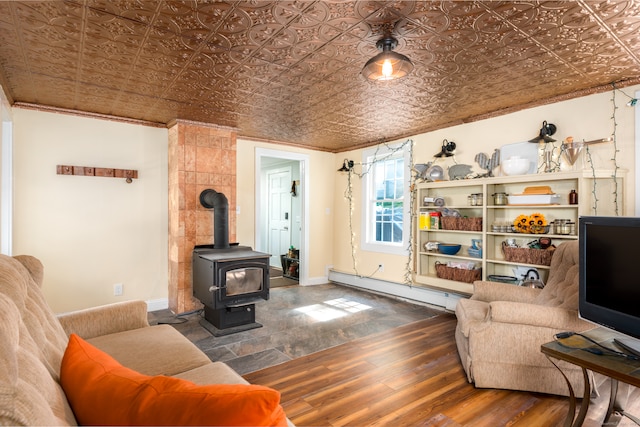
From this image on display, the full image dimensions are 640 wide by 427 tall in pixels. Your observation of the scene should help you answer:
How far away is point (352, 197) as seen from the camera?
5715 millimetres

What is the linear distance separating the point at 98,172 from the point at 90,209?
0.43m

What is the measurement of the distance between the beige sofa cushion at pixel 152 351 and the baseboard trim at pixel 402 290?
10.7ft

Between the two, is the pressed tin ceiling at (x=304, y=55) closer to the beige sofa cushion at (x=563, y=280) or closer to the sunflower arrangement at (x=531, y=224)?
the sunflower arrangement at (x=531, y=224)

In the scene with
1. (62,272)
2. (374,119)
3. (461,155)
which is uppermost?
(374,119)

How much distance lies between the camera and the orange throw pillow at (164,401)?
2.40 ft

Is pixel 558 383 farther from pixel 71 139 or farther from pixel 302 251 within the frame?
pixel 71 139

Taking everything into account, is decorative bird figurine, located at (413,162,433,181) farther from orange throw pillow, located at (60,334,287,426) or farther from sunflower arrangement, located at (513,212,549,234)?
orange throw pillow, located at (60,334,287,426)

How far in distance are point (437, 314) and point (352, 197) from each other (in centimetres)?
233

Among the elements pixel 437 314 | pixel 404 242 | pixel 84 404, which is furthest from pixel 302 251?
pixel 84 404

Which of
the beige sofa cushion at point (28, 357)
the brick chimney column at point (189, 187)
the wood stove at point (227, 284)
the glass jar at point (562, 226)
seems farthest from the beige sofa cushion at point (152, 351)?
the glass jar at point (562, 226)

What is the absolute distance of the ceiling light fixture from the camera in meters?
2.18

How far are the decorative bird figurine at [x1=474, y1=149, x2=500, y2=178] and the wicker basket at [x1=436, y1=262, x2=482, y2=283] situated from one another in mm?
1091

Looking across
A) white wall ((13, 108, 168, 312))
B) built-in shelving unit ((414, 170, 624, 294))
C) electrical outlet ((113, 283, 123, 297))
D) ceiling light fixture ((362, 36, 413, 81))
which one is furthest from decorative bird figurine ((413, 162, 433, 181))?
electrical outlet ((113, 283, 123, 297))

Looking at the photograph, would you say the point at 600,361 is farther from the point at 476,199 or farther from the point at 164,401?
the point at 476,199
